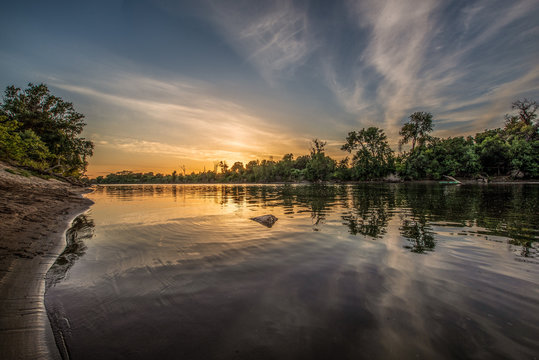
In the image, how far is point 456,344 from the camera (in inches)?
93.7

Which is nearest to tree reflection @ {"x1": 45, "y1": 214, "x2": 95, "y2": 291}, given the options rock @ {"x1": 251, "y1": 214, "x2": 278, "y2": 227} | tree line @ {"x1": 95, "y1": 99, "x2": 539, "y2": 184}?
rock @ {"x1": 251, "y1": 214, "x2": 278, "y2": 227}

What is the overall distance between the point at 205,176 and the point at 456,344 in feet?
545

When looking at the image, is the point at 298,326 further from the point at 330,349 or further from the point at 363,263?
the point at 363,263

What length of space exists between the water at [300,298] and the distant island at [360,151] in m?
27.2

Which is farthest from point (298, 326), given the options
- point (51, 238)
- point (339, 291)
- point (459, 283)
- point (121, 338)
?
point (51, 238)

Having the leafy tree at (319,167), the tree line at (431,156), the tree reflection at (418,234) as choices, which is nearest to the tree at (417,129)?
the tree line at (431,156)

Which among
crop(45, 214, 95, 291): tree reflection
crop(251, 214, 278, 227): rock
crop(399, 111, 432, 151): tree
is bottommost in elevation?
crop(45, 214, 95, 291): tree reflection

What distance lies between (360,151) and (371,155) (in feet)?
14.8

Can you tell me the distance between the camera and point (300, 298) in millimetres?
3461

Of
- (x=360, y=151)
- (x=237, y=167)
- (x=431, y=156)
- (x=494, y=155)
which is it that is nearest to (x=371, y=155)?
(x=360, y=151)

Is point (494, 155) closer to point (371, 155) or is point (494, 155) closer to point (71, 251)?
point (371, 155)

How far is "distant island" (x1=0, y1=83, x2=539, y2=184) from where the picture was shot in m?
28.0

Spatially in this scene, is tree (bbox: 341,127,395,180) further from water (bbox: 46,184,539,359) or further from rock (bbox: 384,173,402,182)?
water (bbox: 46,184,539,359)

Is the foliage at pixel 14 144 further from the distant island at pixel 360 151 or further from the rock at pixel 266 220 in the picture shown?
the rock at pixel 266 220
